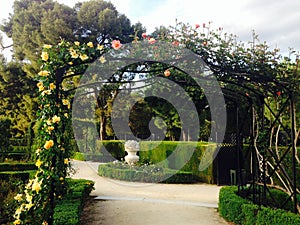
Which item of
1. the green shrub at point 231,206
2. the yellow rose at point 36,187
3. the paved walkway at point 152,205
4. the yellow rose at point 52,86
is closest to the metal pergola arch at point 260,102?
the yellow rose at point 52,86

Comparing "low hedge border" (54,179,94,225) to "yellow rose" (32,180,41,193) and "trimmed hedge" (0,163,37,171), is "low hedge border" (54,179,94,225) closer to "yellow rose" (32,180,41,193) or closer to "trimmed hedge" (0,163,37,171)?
"yellow rose" (32,180,41,193)

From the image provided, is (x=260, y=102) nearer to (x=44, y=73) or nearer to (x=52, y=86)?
(x=52, y=86)

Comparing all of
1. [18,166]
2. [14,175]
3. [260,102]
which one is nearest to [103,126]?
[18,166]

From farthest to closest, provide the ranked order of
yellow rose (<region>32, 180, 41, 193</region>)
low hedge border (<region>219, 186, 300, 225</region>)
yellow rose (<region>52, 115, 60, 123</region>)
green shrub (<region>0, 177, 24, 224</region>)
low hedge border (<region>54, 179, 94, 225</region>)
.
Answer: green shrub (<region>0, 177, 24, 224</region>) → low hedge border (<region>54, 179, 94, 225</region>) → low hedge border (<region>219, 186, 300, 225</region>) → yellow rose (<region>52, 115, 60, 123</region>) → yellow rose (<region>32, 180, 41, 193</region>)

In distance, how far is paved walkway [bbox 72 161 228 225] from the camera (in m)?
5.41

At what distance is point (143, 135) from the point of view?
22.9 metres

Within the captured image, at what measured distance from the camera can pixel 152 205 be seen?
6.63 m

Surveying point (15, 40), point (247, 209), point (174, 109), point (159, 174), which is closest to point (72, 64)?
point (247, 209)

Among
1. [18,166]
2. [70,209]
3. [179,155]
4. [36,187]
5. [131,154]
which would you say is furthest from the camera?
[131,154]

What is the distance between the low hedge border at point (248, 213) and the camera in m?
4.01

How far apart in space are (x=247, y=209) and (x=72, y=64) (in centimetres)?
318

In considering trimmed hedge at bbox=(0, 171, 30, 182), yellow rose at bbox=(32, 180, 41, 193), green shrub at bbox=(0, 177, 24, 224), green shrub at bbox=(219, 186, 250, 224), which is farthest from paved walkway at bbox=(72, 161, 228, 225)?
trimmed hedge at bbox=(0, 171, 30, 182)

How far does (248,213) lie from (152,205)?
234 centimetres

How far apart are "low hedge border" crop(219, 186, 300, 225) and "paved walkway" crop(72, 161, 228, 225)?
245 mm
